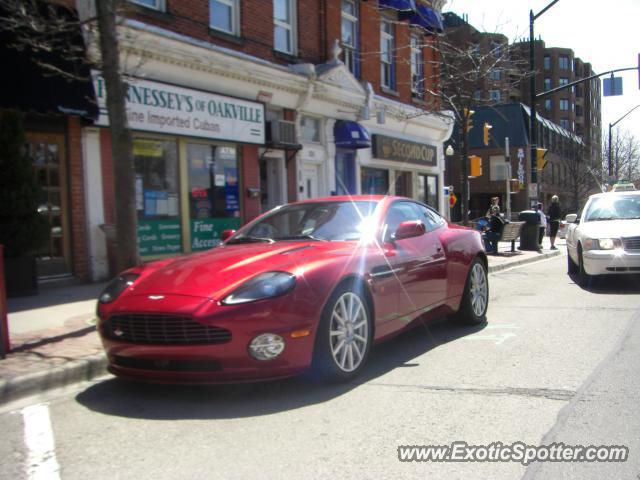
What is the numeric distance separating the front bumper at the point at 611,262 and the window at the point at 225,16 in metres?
8.43

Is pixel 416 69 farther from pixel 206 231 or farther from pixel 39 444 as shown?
pixel 39 444

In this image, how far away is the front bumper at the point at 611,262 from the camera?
895cm

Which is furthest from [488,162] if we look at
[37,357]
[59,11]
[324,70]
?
[37,357]

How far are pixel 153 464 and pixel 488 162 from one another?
169ft

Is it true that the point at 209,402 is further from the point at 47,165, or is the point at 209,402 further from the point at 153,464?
the point at 47,165

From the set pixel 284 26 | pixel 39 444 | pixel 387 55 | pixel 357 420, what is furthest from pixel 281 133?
pixel 39 444

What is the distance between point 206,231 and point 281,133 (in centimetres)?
311

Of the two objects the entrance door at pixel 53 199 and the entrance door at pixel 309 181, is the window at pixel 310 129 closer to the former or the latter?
the entrance door at pixel 309 181

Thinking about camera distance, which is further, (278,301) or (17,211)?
(17,211)

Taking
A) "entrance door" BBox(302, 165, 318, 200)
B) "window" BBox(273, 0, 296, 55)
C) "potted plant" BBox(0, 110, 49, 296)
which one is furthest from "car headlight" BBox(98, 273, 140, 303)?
"window" BBox(273, 0, 296, 55)

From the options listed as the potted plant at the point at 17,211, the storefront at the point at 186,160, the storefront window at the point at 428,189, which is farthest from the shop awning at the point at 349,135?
the potted plant at the point at 17,211

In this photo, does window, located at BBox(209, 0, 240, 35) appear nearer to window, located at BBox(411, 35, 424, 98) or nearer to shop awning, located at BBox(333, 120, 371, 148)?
shop awning, located at BBox(333, 120, 371, 148)

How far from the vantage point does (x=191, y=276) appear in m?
4.41

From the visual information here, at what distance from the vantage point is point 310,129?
619 inches
